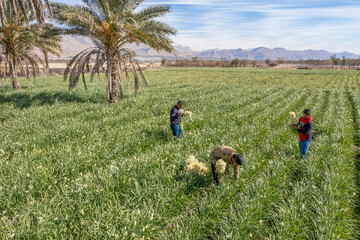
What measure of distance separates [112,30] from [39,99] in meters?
7.36

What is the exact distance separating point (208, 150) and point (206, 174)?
1.39 m

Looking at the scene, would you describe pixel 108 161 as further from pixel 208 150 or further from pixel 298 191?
pixel 298 191

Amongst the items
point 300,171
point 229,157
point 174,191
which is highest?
point 229,157

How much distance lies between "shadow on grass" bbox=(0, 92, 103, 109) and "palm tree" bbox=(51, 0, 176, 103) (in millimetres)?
1771

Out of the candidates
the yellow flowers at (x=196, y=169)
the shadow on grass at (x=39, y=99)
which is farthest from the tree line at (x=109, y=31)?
the yellow flowers at (x=196, y=169)

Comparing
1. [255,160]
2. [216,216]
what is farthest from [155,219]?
[255,160]

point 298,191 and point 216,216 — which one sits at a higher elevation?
point 298,191

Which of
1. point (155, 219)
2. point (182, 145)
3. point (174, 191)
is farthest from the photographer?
point (182, 145)

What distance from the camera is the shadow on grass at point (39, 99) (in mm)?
14191

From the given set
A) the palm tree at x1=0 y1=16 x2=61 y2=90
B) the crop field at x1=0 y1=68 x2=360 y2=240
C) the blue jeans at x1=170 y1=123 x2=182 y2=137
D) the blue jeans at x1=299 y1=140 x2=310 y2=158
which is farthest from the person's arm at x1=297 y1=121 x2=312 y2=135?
the palm tree at x1=0 y1=16 x2=61 y2=90

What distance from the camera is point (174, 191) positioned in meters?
4.46

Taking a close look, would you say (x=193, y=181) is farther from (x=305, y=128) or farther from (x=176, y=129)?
(x=305, y=128)

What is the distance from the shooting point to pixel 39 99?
50.1 ft

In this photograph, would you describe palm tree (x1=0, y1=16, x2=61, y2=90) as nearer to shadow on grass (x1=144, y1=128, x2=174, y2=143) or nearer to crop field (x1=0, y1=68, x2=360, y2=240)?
crop field (x1=0, y1=68, x2=360, y2=240)
